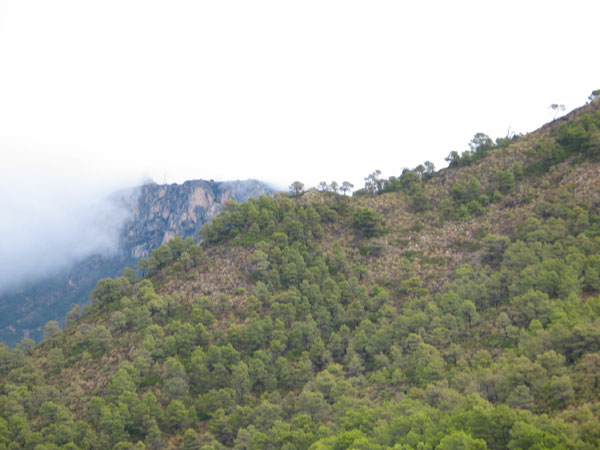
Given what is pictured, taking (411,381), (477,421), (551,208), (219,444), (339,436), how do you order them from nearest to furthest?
(477,421)
(339,436)
(219,444)
(411,381)
(551,208)

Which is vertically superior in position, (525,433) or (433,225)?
(433,225)

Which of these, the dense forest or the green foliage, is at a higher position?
the green foliage

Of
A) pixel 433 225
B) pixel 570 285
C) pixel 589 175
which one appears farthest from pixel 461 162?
pixel 570 285

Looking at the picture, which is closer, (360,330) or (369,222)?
(360,330)

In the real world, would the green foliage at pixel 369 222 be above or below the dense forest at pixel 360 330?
above

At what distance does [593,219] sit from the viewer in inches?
3059

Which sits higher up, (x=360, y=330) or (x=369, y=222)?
(x=369, y=222)

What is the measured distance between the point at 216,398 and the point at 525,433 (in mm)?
44054

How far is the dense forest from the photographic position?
1953 inches

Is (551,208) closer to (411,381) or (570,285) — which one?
(570,285)

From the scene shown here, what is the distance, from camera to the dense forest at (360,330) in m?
49.6

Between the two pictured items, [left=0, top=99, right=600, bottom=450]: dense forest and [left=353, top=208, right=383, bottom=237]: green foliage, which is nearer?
[left=0, top=99, right=600, bottom=450]: dense forest

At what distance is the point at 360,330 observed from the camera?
7650 cm

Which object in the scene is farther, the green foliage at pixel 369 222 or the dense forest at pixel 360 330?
the green foliage at pixel 369 222
